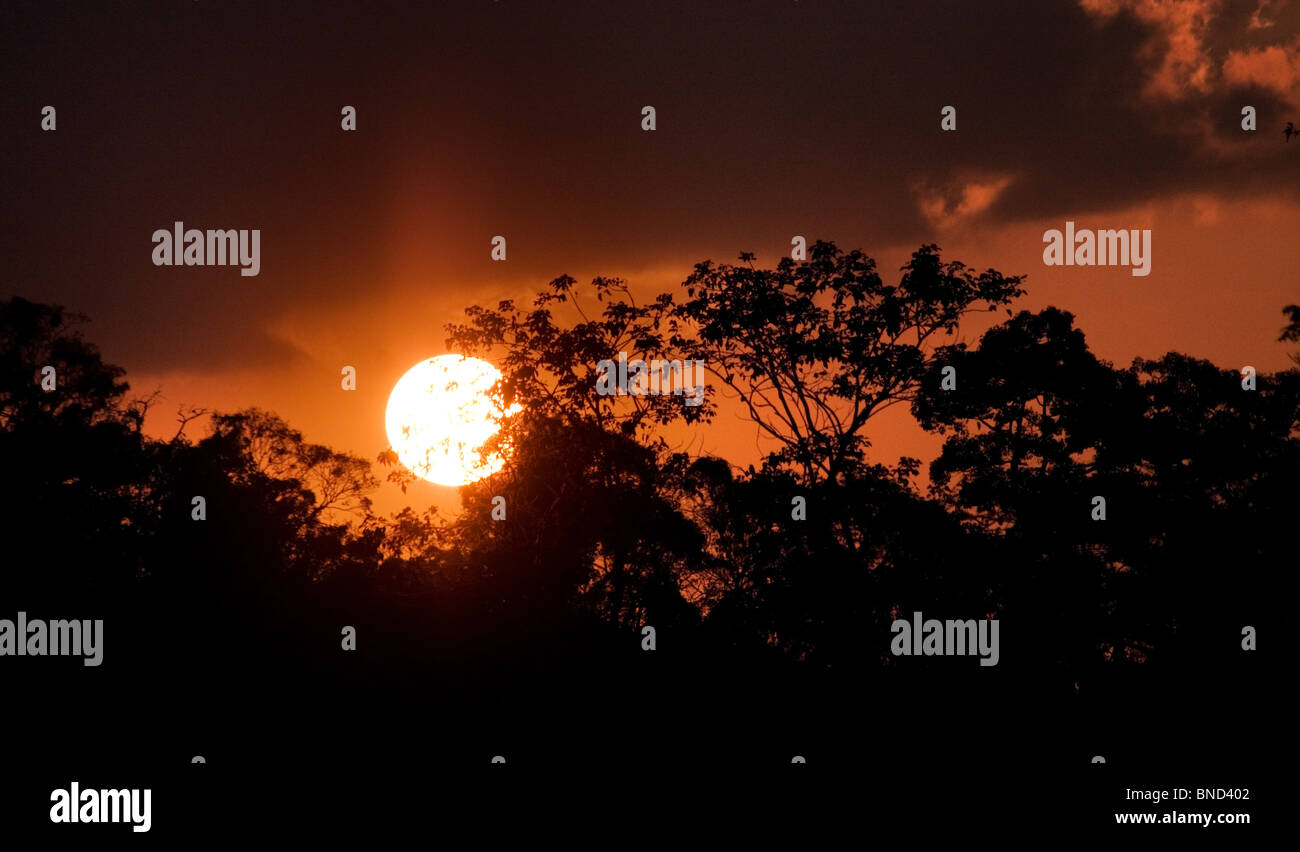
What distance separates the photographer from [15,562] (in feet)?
94.0

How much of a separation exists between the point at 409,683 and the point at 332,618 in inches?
105

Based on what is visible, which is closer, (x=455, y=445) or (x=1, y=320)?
(x=455, y=445)

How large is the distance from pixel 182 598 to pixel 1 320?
461 inches

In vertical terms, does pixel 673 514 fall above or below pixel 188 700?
above

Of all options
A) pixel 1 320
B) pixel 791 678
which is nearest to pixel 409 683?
pixel 791 678

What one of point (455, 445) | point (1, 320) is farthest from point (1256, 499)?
point (1, 320)

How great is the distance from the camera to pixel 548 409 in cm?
2398

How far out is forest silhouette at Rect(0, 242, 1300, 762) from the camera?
21.9m

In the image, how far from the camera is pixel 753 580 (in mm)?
23375

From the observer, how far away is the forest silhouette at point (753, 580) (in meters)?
21.9
